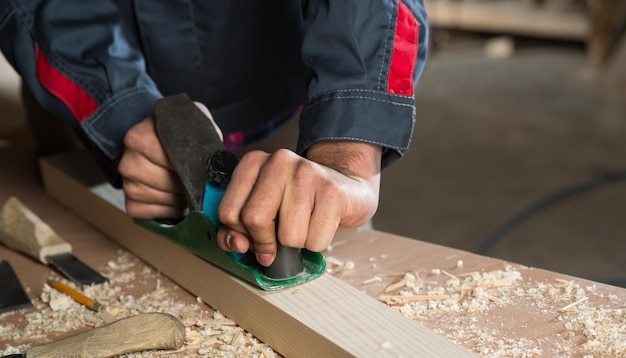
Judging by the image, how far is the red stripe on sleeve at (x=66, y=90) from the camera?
140 cm

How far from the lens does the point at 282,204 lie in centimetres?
98

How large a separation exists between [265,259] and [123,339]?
8.8 inches

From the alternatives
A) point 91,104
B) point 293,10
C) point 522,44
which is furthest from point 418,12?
point 522,44

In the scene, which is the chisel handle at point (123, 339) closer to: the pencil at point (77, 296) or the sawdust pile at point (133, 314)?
the sawdust pile at point (133, 314)

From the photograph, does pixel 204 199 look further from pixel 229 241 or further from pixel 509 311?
pixel 509 311

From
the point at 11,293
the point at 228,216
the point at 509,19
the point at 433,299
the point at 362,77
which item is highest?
the point at 362,77

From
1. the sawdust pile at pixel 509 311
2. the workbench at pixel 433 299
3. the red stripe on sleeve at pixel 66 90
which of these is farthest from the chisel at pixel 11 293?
the sawdust pile at pixel 509 311

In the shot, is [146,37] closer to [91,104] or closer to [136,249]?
[91,104]

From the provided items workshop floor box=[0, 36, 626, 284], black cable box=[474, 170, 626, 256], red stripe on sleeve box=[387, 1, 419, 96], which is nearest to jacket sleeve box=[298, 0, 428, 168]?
red stripe on sleeve box=[387, 1, 419, 96]

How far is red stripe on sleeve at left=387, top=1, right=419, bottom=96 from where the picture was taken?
46.4 inches

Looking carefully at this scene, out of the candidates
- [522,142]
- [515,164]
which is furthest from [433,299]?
[522,142]

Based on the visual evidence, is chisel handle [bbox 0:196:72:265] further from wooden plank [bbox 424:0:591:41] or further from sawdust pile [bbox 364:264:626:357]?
wooden plank [bbox 424:0:591:41]

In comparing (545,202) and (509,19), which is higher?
(509,19)

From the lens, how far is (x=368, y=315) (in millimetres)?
949
